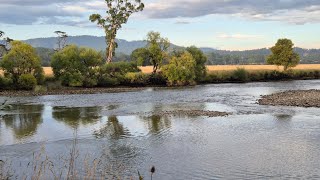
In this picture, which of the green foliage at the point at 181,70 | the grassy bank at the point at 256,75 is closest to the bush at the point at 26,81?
the green foliage at the point at 181,70

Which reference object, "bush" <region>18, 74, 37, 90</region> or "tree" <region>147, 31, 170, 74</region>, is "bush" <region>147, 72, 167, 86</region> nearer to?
"tree" <region>147, 31, 170, 74</region>

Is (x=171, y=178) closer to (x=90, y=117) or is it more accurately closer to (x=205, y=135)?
(x=205, y=135)

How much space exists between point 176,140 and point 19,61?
2115 inches

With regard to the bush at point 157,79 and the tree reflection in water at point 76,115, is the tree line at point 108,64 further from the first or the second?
the tree reflection in water at point 76,115

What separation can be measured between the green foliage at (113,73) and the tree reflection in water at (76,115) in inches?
1403

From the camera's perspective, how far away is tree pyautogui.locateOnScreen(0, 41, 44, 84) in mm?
72562

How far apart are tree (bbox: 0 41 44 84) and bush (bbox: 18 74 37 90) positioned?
1829 millimetres

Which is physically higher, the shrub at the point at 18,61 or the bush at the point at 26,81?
the shrub at the point at 18,61

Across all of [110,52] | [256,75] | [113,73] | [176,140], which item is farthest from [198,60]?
[176,140]

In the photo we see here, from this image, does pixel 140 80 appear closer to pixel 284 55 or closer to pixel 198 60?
pixel 198 60

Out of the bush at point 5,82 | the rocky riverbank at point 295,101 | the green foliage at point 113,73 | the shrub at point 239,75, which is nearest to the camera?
the rocky riverbank at point 295,101

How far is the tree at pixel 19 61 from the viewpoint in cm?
7256

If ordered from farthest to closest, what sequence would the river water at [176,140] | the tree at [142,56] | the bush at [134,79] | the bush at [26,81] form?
the tree at [142,56], the bush at [134,79], the bush at [26,81], the river water at [176,140]

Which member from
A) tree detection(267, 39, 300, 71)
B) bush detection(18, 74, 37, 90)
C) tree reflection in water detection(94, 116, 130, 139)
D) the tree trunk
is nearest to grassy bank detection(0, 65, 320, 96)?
bush detection(18, 74, 37, 90)
